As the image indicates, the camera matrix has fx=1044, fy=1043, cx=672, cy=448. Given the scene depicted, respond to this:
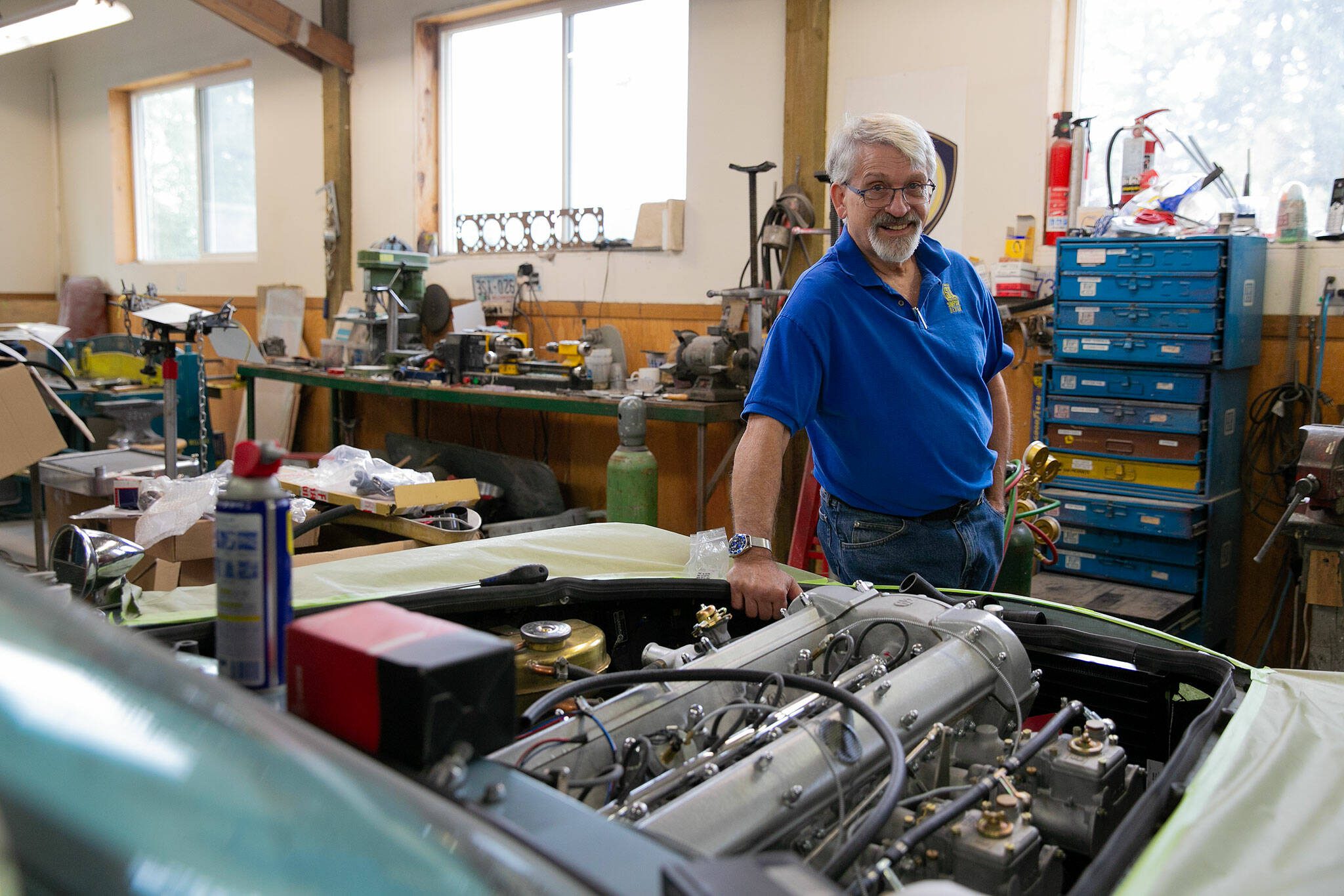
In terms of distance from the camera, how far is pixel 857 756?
3.33ft

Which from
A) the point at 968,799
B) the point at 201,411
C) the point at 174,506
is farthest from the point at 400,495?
the point at 968,799

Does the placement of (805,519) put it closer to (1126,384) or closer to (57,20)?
(1126,384)

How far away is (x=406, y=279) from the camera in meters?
5.47

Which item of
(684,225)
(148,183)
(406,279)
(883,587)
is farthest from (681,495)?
(148,183)

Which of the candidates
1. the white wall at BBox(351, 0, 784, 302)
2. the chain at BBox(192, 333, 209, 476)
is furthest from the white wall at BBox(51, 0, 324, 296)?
the chain at BBox(192, 333, 209, 476)

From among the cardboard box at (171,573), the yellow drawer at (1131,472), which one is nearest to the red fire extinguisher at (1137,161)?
the yellow drawer at (1131,472)

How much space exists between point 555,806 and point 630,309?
450 centimetres

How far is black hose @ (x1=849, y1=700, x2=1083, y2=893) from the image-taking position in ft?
2.85

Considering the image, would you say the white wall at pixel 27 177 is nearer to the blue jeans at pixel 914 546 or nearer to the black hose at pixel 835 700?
the blue jeans at pixel 914 546

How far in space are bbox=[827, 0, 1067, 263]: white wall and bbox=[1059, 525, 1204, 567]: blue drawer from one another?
1.08 m

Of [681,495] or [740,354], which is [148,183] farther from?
[740,354]

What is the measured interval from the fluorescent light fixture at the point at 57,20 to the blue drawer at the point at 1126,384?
14.5ft

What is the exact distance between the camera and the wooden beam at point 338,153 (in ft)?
20.7

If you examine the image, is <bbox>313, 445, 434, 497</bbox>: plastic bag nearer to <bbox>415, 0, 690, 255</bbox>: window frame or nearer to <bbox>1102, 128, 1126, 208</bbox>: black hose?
<bbox>415, 0, 690, 255</bbox>: window frame
